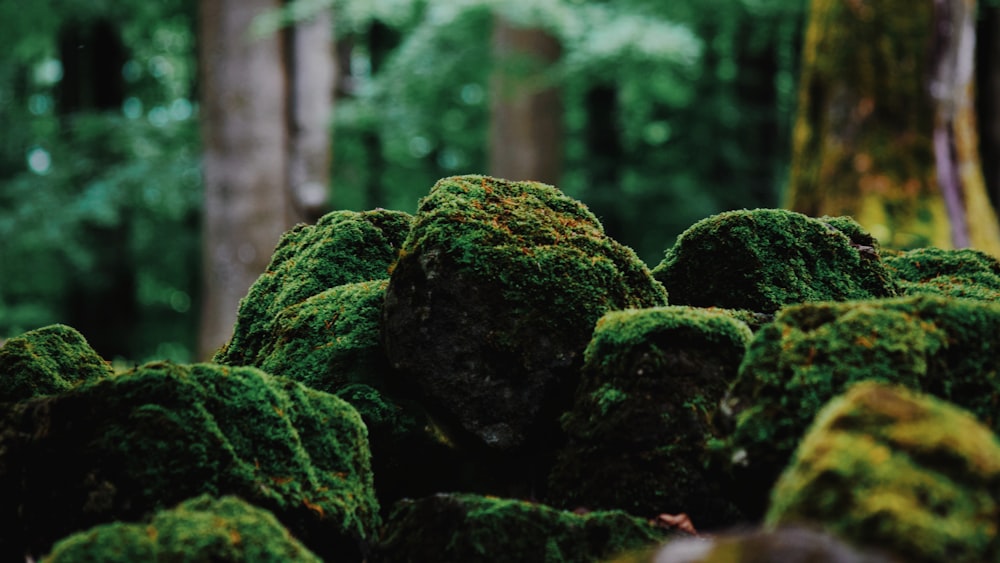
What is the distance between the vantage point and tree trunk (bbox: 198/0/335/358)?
35.1ft

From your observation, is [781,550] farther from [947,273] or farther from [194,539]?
[947,273]

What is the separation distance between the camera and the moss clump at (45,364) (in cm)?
308

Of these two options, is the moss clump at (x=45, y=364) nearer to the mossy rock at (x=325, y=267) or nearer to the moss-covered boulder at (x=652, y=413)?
the mossy rock at (x=325, y=267)

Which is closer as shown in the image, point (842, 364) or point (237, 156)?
point (842, 364)

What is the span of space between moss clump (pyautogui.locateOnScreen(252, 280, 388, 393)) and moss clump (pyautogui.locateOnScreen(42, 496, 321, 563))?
115cm

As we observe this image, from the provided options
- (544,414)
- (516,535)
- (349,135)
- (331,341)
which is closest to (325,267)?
(331,341)

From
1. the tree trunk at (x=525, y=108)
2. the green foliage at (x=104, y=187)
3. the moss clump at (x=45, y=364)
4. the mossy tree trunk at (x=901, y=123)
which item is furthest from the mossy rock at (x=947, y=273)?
the green foliage at (x=104, y=187)

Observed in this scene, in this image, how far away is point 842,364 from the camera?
2252 mm

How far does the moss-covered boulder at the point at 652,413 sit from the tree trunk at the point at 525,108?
881 cm

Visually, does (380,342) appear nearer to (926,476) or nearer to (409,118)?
(926,476)

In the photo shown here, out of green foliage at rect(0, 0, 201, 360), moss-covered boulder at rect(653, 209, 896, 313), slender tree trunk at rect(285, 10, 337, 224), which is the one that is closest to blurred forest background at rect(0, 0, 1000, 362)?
green foliage at rect(0, 0, 201, 360)

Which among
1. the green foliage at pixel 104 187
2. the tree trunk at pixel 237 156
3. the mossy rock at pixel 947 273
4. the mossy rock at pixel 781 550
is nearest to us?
the mossy rock at pixel 781 550

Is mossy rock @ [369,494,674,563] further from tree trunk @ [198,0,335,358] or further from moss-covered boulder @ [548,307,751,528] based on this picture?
tree trunk @ [198,0,335,358]

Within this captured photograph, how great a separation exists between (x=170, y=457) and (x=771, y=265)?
1989mm
